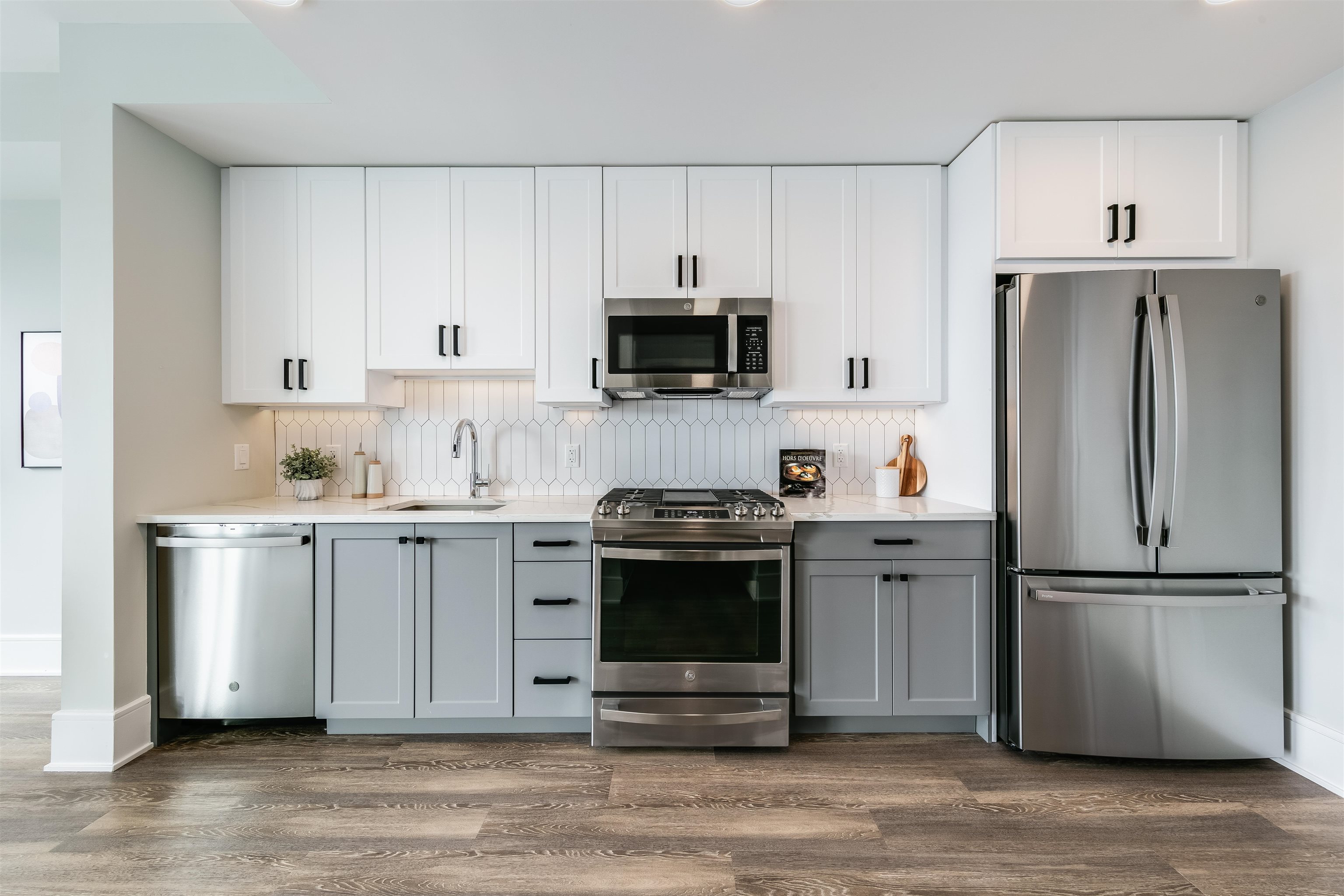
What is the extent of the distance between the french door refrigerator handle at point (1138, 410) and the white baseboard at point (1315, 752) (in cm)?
87

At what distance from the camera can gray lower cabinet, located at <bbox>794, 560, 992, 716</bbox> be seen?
8.62 ft

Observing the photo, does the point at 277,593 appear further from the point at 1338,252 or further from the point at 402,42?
the point at 1338,252

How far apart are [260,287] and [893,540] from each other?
2.99 meters

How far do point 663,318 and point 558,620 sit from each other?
134 centimetres

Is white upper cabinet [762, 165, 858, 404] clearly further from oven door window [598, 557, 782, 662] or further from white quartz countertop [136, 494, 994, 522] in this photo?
oven door window [598, 557, 782, 662]

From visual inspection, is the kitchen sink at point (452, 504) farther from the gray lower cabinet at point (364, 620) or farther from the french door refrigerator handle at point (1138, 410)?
the french door refrigerator handle at point (1138, 410)

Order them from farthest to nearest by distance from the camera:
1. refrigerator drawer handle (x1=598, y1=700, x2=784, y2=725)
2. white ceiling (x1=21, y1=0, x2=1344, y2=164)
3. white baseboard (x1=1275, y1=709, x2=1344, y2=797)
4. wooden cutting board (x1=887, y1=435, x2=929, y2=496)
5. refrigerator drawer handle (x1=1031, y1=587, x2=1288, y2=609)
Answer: wooden cutting board (x1=887, y1=435, x2=929, y2=496)
refrigerator drawer handle (x1=598, y1=700, x2=784, y2=725)
refrigerator drawer handle (x1=1031, y1=587, x2=1288, y2=609)
white baseboard (x1=1275, y1=709, x2=1344, y2=797)
white ceiling (x1=21, y1=0, x2=1344, y2=164)

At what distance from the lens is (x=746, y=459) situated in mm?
3324

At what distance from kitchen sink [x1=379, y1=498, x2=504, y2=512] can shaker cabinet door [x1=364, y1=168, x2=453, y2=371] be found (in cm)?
66

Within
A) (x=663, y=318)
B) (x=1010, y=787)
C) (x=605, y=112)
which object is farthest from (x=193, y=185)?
(x=1010, y=787)

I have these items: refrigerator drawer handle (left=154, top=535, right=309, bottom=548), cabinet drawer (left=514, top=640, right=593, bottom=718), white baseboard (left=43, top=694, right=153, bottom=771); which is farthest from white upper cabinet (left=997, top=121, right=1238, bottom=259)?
white baseboard (left=43, top=694, right=153, bottom=771)

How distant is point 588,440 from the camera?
3334 millimetres

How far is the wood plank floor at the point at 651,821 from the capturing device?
5.89ft

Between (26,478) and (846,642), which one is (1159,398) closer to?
(846,642)
